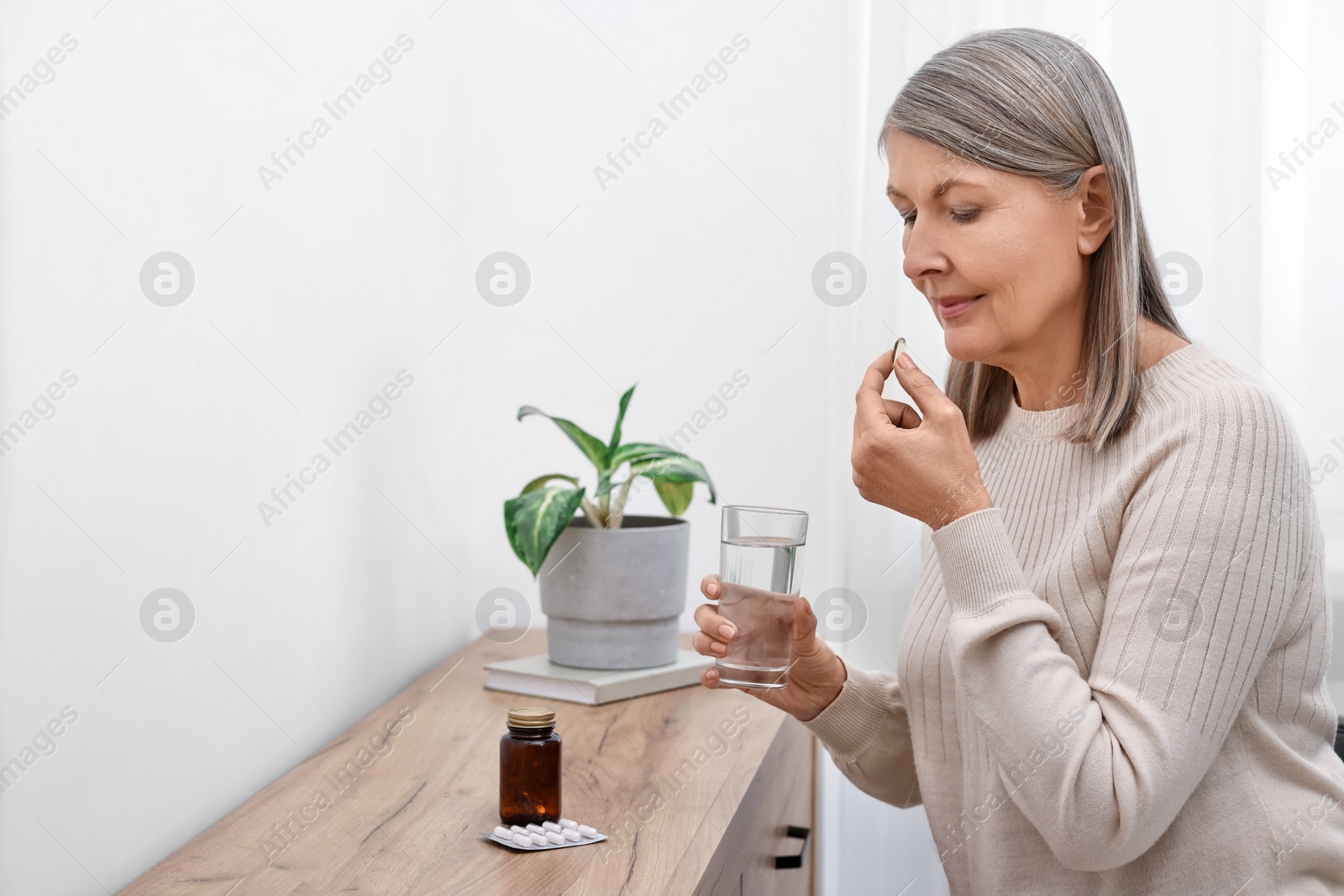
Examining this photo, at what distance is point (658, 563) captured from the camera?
1.40 metres

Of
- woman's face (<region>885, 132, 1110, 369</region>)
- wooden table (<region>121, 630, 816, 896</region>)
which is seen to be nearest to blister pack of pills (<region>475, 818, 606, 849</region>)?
wooden table (<region>121, 630, 816, 896</region>)

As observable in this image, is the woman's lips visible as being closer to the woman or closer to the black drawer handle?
the woman

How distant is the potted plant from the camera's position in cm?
138

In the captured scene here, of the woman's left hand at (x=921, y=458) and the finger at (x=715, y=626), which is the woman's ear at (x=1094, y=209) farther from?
the finger at (x=715, y=626)

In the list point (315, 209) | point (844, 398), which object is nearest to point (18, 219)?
point (315, 209)

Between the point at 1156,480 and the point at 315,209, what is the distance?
3.09ft

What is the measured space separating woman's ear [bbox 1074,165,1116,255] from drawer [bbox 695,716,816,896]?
0.62 m

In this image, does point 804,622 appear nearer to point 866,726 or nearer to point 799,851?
point 866,726

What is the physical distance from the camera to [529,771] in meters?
0.92

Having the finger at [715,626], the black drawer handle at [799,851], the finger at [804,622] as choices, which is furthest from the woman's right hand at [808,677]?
the black drawer handle at [799,851]

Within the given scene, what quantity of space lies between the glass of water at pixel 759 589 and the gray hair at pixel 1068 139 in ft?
0.96

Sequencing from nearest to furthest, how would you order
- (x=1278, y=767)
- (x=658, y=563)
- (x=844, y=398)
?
(x=1278, y=767) < (x=658, y=563) < (x=844, y=398)

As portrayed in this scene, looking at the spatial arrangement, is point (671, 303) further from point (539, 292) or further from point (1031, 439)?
point (1031, 439)

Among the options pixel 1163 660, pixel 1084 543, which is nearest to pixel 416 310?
pixel 1084 543
